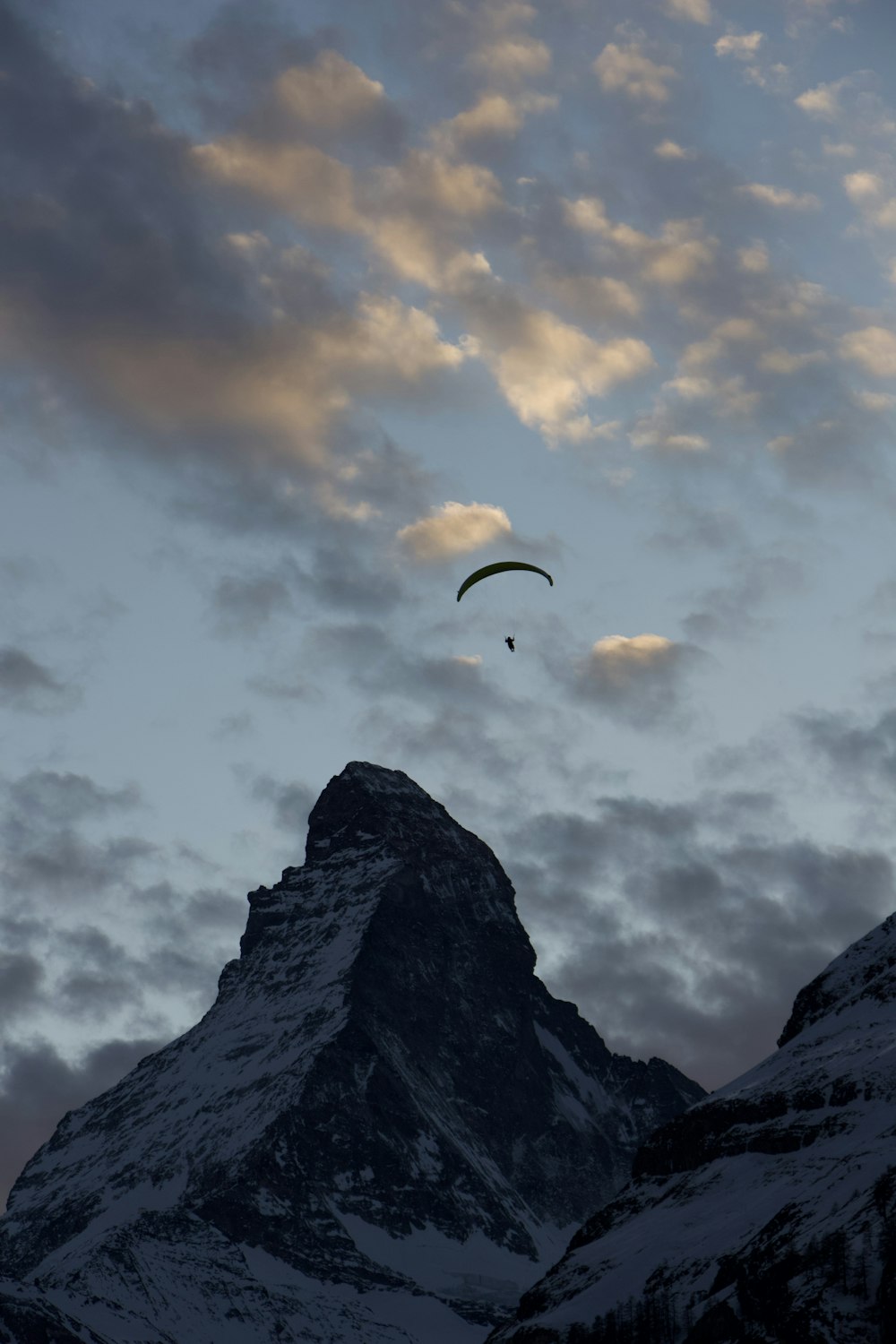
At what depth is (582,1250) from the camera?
159750 mm

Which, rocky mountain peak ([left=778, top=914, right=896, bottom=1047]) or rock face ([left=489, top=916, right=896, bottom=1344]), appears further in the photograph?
rocky mountain peak ([left=778, top=914, right=896, bottom=1047])

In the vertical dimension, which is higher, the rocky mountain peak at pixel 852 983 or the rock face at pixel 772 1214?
the rocky mountain peak at pixel 852 983

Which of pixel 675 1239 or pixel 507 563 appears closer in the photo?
pixel 675 1239

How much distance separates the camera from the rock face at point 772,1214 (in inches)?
4838

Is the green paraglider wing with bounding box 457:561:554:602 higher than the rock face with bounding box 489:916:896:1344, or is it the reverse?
the green paraglider wing with bounding box 457:561:554:602

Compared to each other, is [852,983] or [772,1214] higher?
[852,983]

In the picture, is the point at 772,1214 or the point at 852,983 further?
the point at 852,983

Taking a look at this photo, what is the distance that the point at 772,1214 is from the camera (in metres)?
137

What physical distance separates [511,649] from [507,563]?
10.4 metres

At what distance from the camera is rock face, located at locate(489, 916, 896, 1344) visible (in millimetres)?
122875

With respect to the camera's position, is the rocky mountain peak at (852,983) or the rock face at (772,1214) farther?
the rocky mountain peak at (852,983)

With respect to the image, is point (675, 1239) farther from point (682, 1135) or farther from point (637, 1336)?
point (682, 1135)

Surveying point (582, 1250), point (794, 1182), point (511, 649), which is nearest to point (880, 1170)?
point (794, 1182)

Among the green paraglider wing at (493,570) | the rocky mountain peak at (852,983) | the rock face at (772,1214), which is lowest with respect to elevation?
the rock face at (772,1214)
